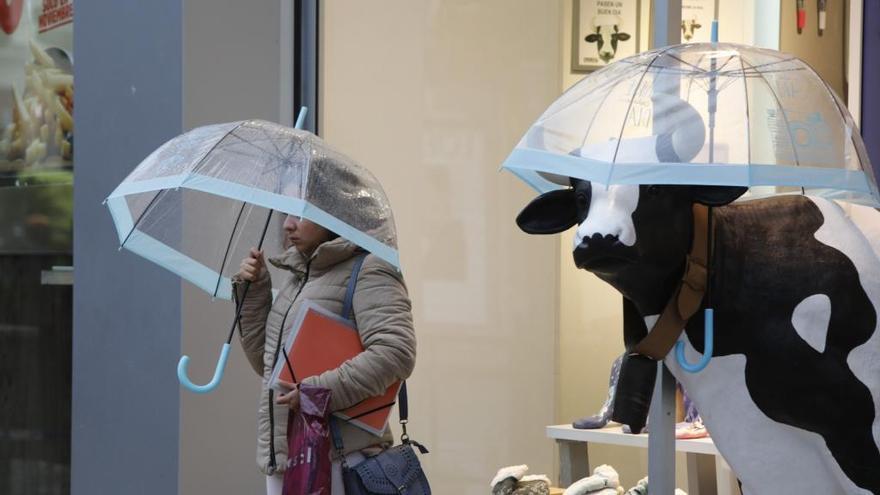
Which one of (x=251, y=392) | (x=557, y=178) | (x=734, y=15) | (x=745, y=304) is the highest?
(x=734, y=15)

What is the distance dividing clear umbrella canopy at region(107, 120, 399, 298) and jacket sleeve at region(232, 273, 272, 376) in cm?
23

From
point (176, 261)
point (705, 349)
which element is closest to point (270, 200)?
point (176, 261)

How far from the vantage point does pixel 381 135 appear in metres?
6.05

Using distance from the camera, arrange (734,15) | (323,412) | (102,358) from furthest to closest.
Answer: (102,358) < (734,15) < (323,412)

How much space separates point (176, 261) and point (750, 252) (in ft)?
7.45

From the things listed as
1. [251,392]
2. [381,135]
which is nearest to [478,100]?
[381,135]

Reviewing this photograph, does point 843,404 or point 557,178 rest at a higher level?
point 557,178

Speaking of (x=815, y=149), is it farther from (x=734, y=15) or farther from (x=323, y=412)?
(x=734, y=15)

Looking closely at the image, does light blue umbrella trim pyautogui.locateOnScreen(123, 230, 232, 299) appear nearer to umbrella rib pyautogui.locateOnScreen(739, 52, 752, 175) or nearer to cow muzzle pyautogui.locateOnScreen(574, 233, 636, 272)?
cow muzzle pyautogui.locateOnScreen(574, 233, 636, 272)

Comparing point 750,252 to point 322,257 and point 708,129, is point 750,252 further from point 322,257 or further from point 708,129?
point 322,257

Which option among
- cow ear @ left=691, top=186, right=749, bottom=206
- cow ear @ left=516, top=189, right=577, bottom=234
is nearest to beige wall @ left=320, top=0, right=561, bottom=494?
cow ear @ left=516, top=189, right=577, bottom=234

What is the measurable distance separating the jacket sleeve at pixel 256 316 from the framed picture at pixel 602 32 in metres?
1.78

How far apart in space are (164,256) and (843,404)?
2438mm

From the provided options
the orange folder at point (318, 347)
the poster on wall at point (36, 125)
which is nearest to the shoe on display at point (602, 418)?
the orange folder at point (318, 347)
